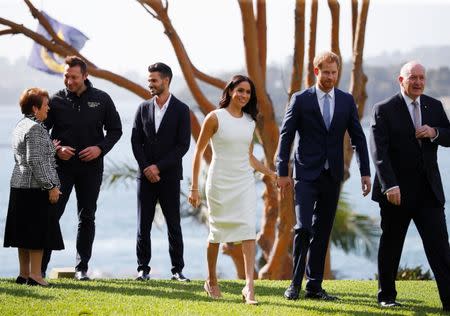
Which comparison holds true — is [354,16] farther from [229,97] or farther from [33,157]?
[33,157]

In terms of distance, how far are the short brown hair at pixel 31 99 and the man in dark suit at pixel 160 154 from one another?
116cm

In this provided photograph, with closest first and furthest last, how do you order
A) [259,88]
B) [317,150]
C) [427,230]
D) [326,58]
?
[427,230] < [326,58] < [317,150] < [259,88]

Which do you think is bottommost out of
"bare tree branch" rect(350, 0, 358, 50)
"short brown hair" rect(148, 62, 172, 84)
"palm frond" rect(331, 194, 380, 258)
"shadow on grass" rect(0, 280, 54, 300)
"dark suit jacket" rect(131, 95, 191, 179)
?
"palm frond" rect(331, 194, 380, 258)

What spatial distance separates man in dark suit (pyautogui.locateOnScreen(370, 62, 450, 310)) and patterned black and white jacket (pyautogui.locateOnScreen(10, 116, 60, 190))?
9.42 feet

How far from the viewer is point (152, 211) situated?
963cm

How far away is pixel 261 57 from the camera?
18.7m

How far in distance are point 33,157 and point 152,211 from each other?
151cm

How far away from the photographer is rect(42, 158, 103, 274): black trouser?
9.37 meters

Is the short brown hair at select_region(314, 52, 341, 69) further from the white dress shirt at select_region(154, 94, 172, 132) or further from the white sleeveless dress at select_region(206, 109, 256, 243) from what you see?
the white dress shirt at select_region(154, 94, 172, 132)

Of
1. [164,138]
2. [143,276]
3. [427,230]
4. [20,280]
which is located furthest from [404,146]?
[20,280]

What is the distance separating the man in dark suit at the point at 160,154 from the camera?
947 centimetres

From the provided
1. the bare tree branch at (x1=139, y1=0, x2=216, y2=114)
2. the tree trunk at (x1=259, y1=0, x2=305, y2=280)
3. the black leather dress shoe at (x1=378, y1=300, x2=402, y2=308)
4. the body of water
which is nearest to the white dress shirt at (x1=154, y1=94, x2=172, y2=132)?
the black leather dress shoe at (x1=378, y1=300, x2=402, y2=308)

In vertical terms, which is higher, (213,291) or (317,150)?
(317,150)

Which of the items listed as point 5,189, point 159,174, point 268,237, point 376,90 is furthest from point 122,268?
point 159,174
